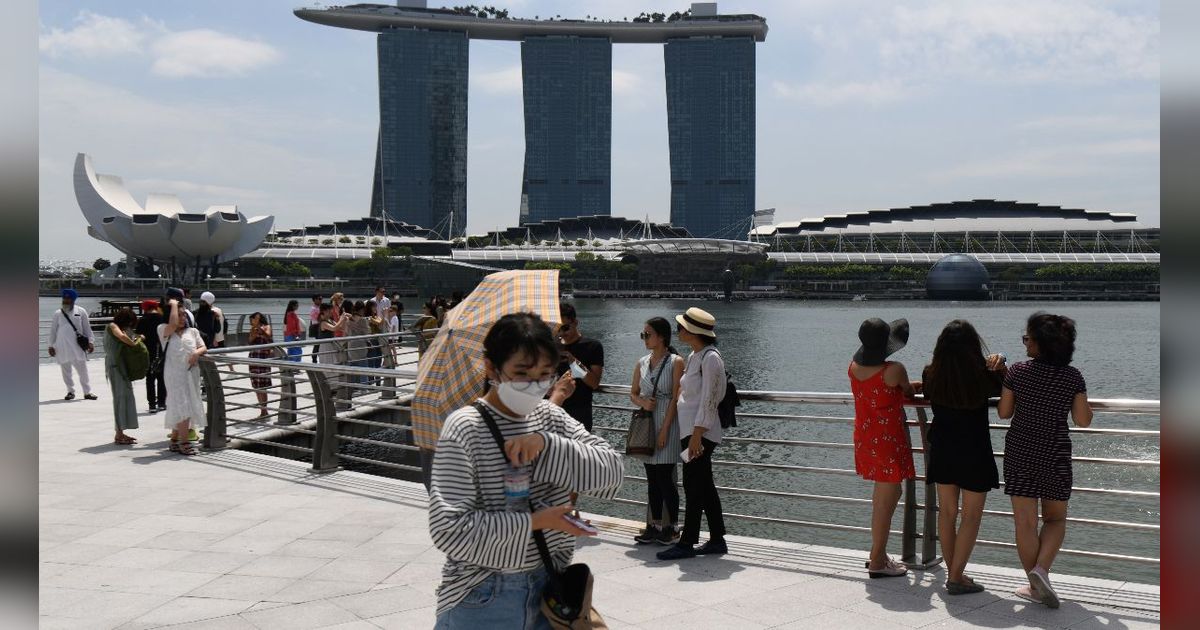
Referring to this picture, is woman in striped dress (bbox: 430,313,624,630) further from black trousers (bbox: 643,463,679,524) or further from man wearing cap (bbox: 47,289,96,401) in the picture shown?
man wearing cap (bbox: 47,289,96,401)

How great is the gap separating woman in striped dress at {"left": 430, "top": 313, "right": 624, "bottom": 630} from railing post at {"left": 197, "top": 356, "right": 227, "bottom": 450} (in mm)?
8443

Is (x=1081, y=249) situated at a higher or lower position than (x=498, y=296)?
higher

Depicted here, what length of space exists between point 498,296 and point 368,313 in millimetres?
15058

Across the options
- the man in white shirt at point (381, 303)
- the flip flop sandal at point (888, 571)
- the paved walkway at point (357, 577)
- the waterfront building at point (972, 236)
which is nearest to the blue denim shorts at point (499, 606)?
the paved walkway at point (357, 577)

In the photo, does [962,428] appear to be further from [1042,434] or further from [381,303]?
[381,303]

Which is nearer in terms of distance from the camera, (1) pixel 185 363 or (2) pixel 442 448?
(2) pixel 442 448

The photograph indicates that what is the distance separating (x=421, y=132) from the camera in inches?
6545

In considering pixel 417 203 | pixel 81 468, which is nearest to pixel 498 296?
pixel 81 468

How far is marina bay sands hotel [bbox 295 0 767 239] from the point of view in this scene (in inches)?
6594

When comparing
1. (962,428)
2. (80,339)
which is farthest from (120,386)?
(962,428)

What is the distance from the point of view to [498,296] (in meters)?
4.60

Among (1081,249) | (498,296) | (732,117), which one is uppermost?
(732,117)

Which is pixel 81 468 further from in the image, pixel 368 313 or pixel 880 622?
pixel 368 313
